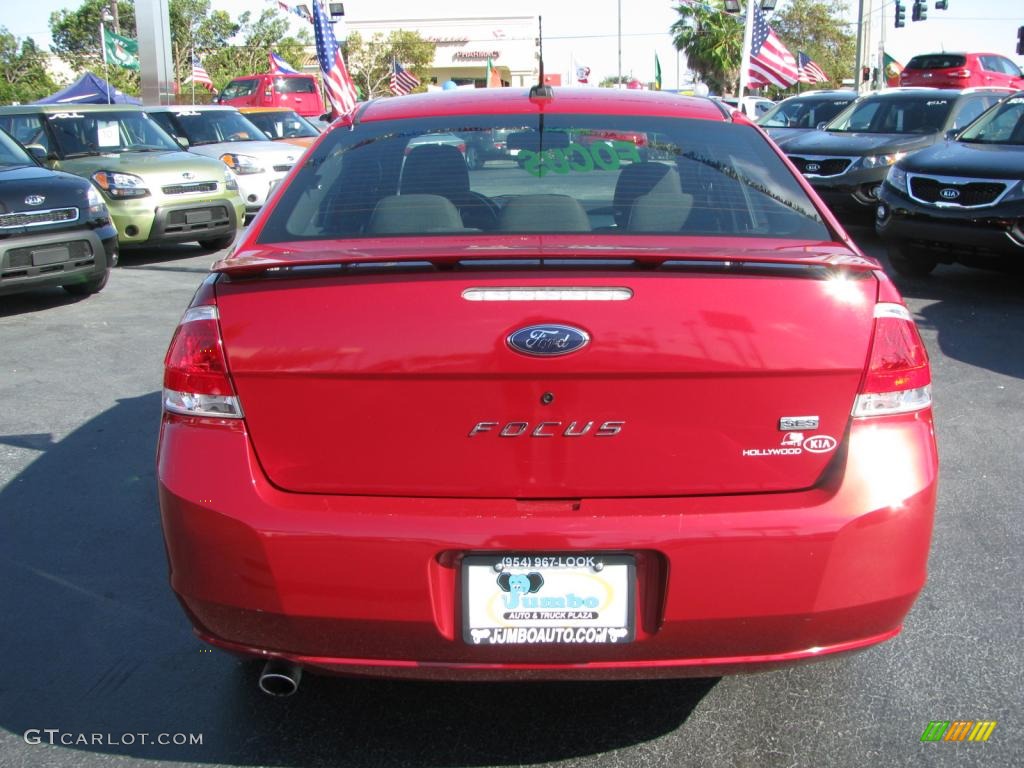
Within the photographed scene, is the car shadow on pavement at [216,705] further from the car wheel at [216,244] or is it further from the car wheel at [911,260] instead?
the car wheel at [216,244]

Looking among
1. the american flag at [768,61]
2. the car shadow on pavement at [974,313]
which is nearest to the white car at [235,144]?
the car shadow on pavement at [974,313]

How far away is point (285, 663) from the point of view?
7.93 feet

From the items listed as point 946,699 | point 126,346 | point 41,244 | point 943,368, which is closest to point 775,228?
point 946,699

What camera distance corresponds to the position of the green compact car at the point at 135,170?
10570 millimetres

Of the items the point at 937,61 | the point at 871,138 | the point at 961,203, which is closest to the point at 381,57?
the point at 937,61

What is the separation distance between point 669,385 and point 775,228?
0.75 metres

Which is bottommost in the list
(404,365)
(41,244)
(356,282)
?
(41,244)

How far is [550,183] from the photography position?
3.09m

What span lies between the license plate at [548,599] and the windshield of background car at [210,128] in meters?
12.6

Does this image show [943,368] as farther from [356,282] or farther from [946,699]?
[356,282]

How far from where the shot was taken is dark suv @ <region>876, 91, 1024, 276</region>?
794 cm

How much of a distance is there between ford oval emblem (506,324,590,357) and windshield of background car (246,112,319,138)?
14.4m

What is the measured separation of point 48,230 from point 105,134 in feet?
12.3

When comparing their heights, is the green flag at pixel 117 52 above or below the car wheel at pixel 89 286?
above
